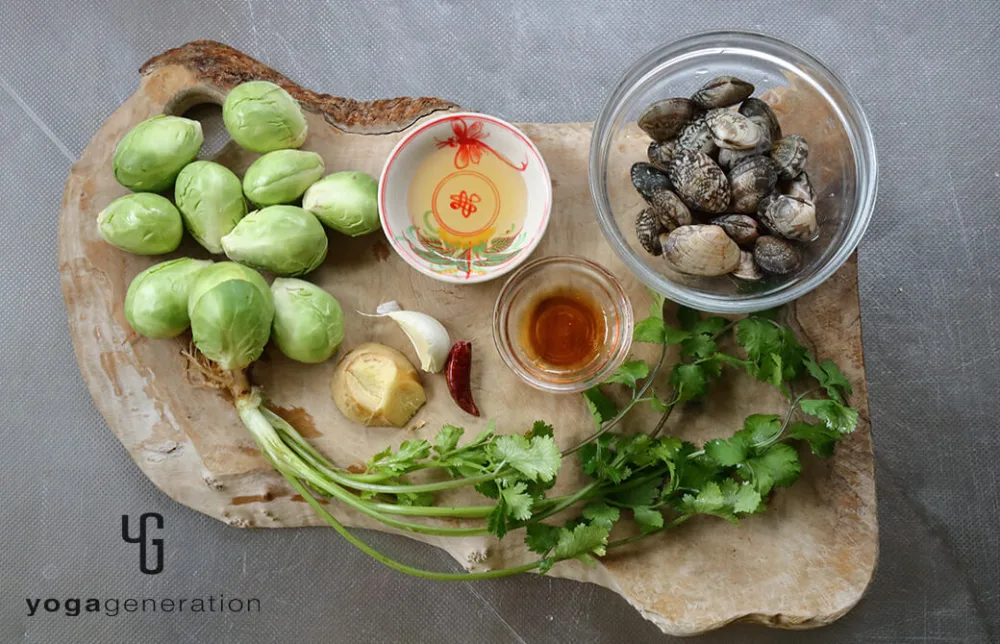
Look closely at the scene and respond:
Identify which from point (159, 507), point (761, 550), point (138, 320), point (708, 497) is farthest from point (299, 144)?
point (761, 550)

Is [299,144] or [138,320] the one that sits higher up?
[299,144]

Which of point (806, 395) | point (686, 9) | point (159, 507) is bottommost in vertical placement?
point (159, 507)

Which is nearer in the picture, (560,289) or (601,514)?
(601,514)

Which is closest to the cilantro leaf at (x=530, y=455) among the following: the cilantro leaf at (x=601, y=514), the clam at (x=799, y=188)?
the cilantro leaf at (x=601, y=514)

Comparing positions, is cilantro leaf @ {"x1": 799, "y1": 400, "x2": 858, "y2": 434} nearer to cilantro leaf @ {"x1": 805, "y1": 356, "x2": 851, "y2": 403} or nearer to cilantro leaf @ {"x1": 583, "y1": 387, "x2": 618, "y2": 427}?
cilantro leaf @ {"x1": 805, "y1": 356, "x2": 851, "y2": 403}

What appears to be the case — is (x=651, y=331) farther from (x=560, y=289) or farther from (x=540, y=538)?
(x=540, y=538)

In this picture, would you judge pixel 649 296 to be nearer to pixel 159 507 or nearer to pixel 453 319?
pixel 453 319

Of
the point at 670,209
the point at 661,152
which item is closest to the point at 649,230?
the point at 670,209
